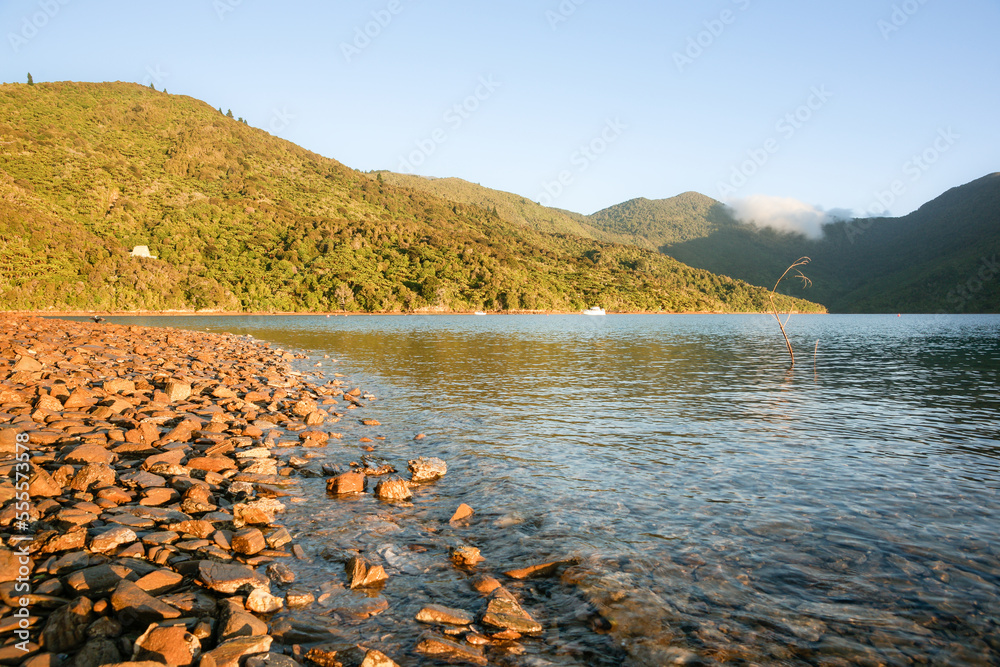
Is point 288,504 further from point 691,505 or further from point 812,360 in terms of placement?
point 812,360

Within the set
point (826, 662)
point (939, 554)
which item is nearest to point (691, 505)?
point (939, 554)

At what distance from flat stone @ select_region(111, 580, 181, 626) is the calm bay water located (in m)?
2.34

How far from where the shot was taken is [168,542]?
8273 mm

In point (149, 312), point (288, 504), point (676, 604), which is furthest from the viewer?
point (149, 312)

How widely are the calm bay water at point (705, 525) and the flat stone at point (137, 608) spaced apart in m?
2.34

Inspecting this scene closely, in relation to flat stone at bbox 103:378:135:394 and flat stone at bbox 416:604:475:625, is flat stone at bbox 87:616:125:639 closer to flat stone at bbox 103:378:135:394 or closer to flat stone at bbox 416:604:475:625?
flat stone at bbox 416:604:475:625

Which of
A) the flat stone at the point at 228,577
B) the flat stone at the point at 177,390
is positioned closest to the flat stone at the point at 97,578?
the flat stone at the point at 228,577

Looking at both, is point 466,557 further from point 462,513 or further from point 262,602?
point 262,602

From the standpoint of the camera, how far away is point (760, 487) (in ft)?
43.2

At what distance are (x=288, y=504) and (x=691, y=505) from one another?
9.35m

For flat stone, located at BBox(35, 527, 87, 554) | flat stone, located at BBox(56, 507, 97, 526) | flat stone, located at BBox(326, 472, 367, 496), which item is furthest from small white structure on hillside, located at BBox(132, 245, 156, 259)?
flat stone, located at BBox(35, 527, 87, 554)

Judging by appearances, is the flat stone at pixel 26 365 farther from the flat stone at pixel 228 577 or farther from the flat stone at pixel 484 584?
the flat stone at pixel 484 584

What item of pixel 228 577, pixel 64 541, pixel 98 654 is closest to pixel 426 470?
pixel 228 577

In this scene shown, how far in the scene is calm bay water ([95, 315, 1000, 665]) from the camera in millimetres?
6992
